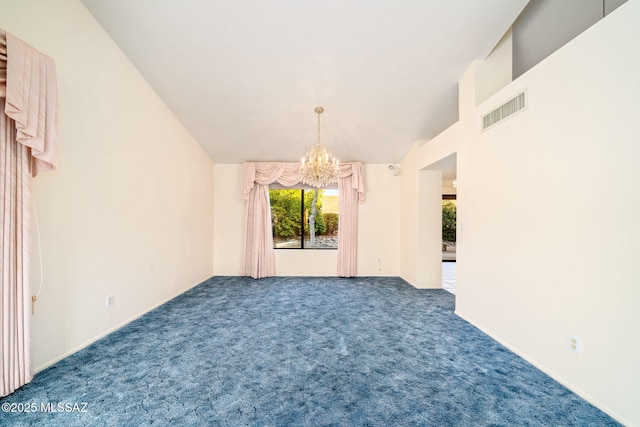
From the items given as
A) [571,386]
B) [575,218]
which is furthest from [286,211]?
[571,386]

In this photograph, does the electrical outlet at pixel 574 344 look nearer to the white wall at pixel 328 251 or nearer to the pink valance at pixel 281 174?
the white wall at pixel 328 251

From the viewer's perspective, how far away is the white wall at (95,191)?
196 centimetres

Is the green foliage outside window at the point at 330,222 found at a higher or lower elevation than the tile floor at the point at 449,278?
higher

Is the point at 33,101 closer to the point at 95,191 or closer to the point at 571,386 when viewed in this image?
the point at 95,191

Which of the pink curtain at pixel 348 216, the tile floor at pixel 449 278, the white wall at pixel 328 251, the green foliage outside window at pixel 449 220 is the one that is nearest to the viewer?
the tile floor at pixel 449 278

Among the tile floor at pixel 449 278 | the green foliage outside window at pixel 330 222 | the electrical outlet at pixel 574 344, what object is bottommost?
the tile floor at pixel 449 278

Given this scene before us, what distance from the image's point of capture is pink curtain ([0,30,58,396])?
1.55 meters

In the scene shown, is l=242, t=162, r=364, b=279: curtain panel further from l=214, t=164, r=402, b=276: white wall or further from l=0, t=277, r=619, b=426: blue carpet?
l=0, t=277, r=619, b=426: blue carpet

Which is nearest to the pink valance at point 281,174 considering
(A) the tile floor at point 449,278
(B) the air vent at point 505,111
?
(A) the tile floor at point 449,278

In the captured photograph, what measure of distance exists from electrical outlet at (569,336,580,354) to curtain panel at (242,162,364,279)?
351cm

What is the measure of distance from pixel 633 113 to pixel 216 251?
575 cm

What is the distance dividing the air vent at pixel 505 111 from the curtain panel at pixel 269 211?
264cm

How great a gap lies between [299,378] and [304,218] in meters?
3.87

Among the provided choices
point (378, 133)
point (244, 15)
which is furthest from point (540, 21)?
point (244, 15)
